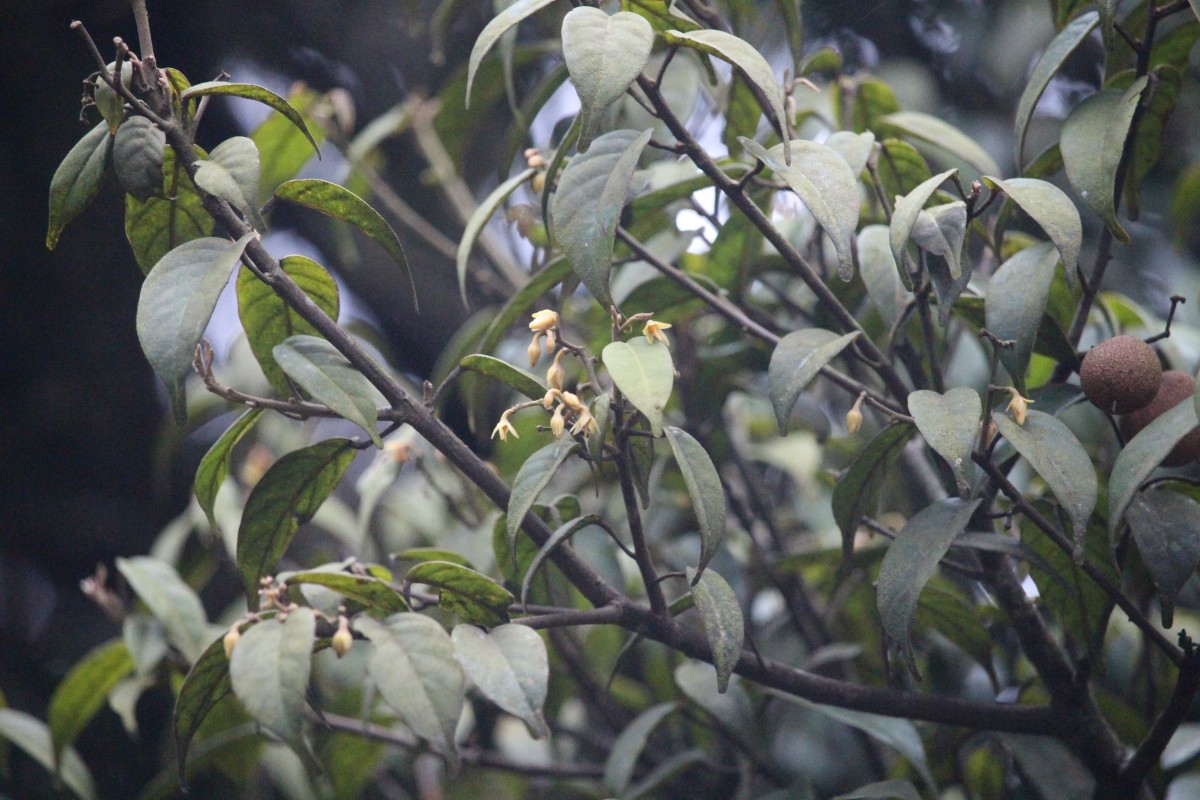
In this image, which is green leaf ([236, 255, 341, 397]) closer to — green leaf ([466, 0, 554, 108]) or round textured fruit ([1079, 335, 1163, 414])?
green leaf ([466, 0, 554, 108])

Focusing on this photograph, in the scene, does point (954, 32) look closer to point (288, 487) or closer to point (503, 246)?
point (503, 246)

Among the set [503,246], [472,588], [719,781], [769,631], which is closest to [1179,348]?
[769,631]

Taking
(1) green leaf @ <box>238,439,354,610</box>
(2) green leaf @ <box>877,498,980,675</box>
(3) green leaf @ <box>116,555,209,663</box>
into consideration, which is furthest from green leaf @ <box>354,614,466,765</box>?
(3) green leaf @ <box>116,555,209,663</box>

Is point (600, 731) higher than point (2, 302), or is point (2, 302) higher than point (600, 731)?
point (2, 302)

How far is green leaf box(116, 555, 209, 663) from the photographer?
0.85 m

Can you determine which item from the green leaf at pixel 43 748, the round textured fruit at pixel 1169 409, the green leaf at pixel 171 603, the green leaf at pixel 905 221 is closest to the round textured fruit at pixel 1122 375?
the round textured fruit at pixel 1169 409

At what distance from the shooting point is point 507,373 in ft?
1.77

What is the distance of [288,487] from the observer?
573mm

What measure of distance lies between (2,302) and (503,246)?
26.6 inches

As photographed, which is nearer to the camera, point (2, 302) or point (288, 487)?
Answer: point (288, 487)

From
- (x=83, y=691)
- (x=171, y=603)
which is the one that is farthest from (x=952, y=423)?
(x=83, y=691)

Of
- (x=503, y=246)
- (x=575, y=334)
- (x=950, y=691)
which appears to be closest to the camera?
(x=950, y=691)

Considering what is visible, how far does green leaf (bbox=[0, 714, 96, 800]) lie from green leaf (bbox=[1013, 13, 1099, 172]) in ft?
2.95

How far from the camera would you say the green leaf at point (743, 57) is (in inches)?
18.9
